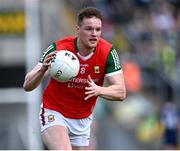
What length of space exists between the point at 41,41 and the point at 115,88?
40.6 ft

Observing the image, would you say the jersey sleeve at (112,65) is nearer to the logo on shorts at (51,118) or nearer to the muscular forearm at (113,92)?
the muscular forearm at (113,92)

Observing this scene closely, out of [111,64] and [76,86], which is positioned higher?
[111,64]

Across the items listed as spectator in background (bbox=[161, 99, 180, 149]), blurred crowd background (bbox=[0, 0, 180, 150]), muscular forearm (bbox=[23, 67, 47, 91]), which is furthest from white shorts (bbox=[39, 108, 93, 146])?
spectator in background (bbox=[161, 99, 180, 149])

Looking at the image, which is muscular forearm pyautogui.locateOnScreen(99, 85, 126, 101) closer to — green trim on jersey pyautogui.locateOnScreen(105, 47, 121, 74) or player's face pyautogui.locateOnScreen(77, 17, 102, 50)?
green trim on jersey pyautogui.locateOnScreen(105, 47, 121, 74)

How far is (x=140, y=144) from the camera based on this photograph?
20391 millimetres

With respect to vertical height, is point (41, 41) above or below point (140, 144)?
above

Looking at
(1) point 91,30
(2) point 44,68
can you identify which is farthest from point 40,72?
(1) point 91,30

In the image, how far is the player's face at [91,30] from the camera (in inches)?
415

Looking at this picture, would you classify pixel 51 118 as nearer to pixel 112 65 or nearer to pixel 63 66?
pixel 63 66

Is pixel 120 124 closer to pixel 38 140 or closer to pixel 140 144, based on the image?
pixel 140 144

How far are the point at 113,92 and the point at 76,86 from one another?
18.3 inches

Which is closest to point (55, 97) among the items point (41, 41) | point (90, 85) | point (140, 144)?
point (90, 85)

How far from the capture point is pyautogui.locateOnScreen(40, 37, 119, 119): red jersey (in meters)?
10.8

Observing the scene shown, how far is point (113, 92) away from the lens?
10578mm
